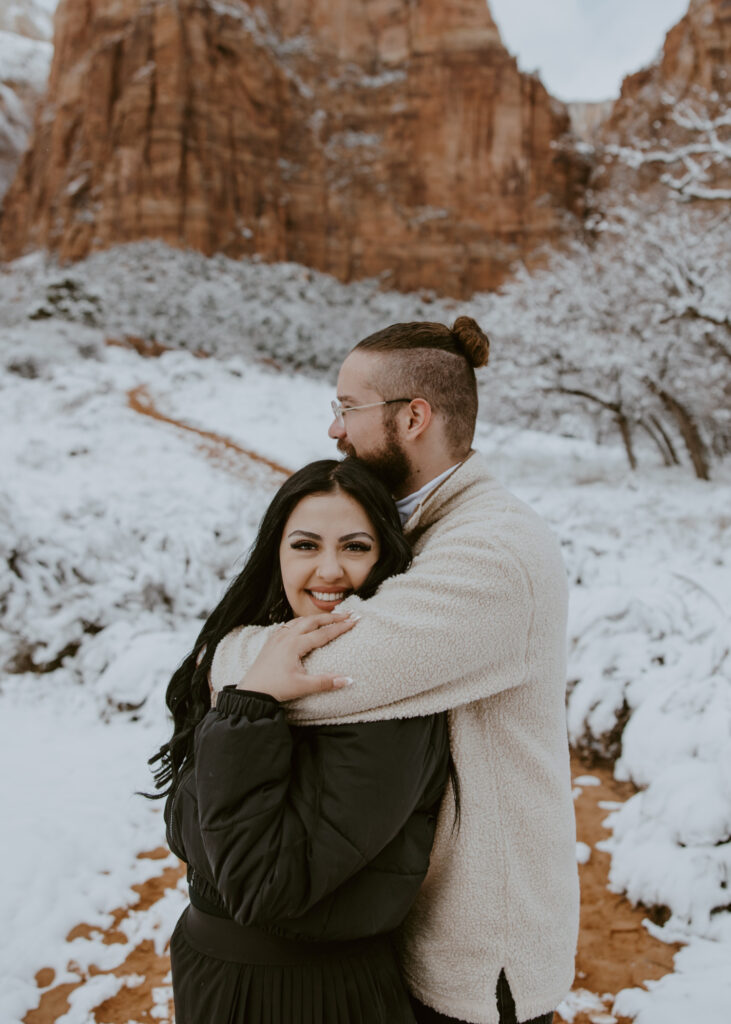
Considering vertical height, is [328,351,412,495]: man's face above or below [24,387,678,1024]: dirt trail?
above

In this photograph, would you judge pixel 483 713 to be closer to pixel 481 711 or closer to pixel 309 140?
pixel 481 711

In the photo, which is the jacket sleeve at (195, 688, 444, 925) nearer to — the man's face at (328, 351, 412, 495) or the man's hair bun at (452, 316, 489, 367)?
the man's face at (328, 351, 412, 495)

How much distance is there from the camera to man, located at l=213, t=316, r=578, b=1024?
4.05 ft

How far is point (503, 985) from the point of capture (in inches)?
55.1

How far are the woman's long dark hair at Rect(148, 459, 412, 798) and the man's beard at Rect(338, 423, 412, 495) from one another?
0.07 meters

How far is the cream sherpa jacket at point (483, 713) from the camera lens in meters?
1.23

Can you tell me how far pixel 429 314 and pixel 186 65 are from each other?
69.7 feet

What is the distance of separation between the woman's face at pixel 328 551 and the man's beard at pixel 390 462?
0.22 metres

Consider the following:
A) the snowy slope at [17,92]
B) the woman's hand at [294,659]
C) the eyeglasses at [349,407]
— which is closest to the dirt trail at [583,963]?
the woman's hand at [294,659]

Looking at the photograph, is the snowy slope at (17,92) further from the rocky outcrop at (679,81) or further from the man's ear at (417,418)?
the man's ear at (417,418)

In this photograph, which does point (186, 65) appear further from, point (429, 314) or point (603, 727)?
point (603, 727)

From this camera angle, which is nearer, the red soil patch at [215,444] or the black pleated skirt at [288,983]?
the black pleated skirt at [288,983]

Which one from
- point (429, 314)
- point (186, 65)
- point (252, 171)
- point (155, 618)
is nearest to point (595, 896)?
point (155, 618)

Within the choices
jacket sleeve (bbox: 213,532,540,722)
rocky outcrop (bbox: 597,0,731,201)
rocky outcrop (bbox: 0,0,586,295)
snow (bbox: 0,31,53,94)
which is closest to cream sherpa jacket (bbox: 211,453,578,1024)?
jacket sleeve (bbox: 213,532,540,722)
